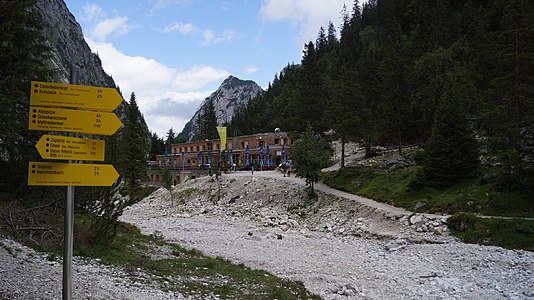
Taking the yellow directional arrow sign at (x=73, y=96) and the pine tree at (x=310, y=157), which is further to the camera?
the pine tree at (x=310, y=157)

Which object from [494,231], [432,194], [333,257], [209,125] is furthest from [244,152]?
[494,231]

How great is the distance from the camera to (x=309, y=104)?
207 feet

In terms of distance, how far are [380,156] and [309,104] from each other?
17171mm

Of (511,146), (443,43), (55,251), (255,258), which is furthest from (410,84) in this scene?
(55,251)

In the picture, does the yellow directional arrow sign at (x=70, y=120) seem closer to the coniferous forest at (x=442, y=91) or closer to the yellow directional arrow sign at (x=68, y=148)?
the yellow directional arrow sign at (x=68, y=148)

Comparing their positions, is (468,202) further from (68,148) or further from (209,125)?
(209,125)

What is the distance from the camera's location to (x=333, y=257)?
68.6 feet

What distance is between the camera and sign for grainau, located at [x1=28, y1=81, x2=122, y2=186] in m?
5.15

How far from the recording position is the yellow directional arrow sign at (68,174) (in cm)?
506

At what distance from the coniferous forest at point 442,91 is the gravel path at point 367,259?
8152 mm

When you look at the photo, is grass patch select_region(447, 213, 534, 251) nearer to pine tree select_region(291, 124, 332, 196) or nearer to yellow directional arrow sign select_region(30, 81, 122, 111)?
pine tree select_region(291, 124, 332, 196)

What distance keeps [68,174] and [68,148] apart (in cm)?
37

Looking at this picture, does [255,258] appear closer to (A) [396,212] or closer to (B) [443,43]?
(A) [396,212]

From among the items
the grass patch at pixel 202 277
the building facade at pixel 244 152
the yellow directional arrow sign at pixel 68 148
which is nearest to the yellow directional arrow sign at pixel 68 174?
the yellow directional arrow sign at pixel 68 148
